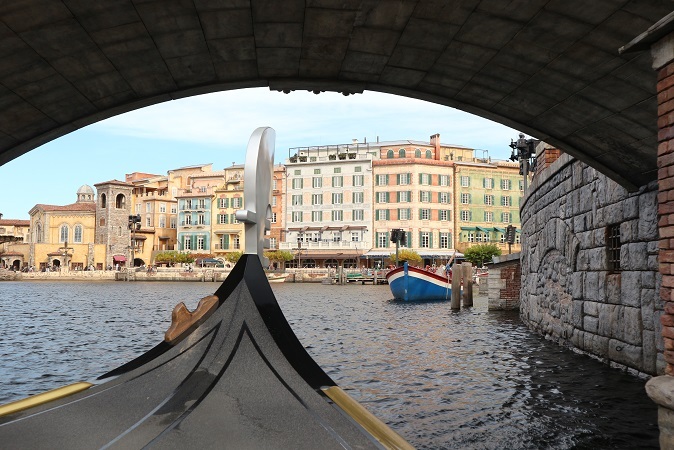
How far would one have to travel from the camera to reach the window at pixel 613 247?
922cm

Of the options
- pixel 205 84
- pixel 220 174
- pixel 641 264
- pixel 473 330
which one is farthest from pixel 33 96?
pixel 220 174

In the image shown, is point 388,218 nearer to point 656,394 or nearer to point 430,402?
point 430,402

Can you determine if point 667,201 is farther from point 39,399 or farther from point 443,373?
point 443,373

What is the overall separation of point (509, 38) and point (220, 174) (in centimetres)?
7473

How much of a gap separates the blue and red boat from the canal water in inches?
394

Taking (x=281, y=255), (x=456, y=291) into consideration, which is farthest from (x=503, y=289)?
(x=281, y=255)

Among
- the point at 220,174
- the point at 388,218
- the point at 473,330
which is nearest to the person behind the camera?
the point at 473,330

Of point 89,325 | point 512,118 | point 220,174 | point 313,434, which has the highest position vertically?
point 220,174

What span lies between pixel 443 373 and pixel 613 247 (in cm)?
384

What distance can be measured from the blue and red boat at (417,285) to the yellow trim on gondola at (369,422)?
28.1 meters

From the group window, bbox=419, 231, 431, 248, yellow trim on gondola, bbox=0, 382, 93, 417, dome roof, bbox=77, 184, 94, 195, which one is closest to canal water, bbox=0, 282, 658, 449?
yellow trim on gondola, bbox=0, 382, 93, 417

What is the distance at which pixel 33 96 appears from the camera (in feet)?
25.6

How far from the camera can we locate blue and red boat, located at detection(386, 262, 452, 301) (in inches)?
1289

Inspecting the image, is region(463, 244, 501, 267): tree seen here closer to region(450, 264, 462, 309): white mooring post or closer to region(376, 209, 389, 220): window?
region(376, 209, 389, 220): window
